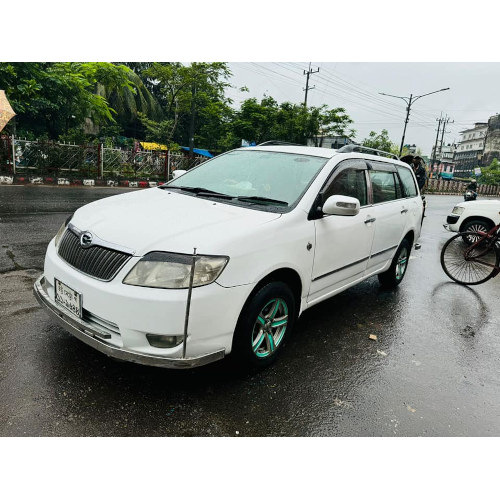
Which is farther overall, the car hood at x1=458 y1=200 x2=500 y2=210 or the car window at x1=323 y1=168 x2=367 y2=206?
the car hood at x1=458 y1=200 x2=500 y2=210

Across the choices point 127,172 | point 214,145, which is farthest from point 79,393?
point 214,145

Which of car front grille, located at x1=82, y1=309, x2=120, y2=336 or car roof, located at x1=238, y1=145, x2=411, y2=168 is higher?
car roof, located at x1=238, y1=145, x2=411, y2=168

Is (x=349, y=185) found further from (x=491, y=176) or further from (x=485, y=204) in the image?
(x=491, y=176)

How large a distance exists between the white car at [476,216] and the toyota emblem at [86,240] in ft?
25.1

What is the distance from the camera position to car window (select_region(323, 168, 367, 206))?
3443mm

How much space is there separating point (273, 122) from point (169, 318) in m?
25.6

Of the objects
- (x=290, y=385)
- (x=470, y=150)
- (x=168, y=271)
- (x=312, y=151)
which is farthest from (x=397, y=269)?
(x=470, y=150)

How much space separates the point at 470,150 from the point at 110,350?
127799 mm

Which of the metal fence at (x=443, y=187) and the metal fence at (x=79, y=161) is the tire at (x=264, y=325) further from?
the metal fence at (x=443, y=187)

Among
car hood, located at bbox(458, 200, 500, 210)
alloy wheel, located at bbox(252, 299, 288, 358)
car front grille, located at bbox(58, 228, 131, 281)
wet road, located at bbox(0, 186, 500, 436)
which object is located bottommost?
wet road, located at bbox(0, 186, 500, 436)

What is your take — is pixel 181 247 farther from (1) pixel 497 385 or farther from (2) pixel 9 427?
(1) pixel 497 385

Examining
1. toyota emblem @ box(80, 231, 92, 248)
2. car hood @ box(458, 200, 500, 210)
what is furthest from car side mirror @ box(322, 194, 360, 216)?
car hood @ box(458, 200, 500, 210)

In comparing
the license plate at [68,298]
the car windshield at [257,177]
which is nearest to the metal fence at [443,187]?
the car windshield at [257,177]

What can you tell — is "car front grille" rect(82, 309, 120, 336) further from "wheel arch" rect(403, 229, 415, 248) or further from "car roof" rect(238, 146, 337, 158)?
"wheel arch" rect(403, 229, 415, 248)
